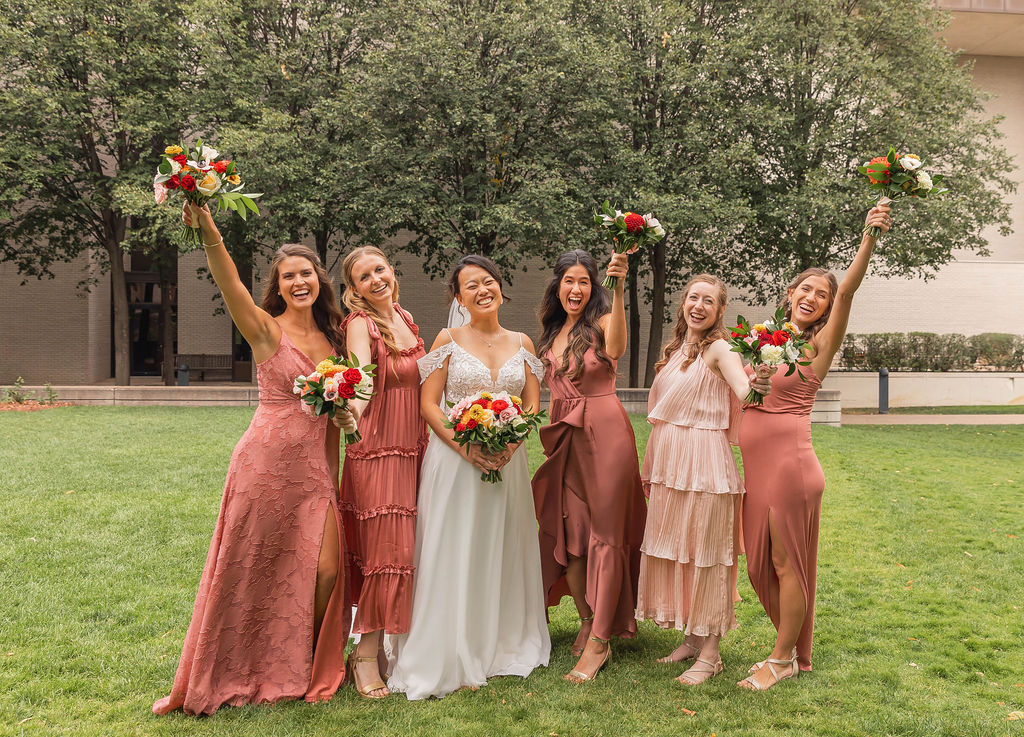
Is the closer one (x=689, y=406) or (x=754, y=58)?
(x=689, y=406)

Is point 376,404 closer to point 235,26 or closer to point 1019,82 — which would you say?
point 235,26

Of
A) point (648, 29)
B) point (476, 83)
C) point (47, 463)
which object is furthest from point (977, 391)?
point (47, 463)

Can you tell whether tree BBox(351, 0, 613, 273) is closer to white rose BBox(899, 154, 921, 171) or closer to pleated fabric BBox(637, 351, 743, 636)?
pleated fabric BBox(637, 351, 743, 636)

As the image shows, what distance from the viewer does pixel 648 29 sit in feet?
65.5

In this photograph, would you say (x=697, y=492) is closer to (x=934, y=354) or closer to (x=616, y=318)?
(x=616, y=318)

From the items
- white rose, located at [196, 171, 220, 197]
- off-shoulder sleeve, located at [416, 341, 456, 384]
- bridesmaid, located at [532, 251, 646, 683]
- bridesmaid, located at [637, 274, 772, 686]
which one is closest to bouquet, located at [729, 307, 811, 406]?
bridesmaid, located at [637, 274, 772, 686]

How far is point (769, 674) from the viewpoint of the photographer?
496 cm

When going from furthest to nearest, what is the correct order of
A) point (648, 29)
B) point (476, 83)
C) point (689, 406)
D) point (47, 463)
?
1. point (648, 29)
2. point (476, 83)
3. point (47, 463)
4. point (689, 406)

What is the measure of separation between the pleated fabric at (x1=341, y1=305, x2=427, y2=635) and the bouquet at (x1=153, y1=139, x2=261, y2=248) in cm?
105

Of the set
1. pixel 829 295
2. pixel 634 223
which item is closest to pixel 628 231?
pixel 634 223

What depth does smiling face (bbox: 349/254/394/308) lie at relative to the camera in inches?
191

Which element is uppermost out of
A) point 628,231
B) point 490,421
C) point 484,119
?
point 484,119

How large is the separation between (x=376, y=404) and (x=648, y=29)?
59.6ft

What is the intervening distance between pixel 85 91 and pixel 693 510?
22285 mm
